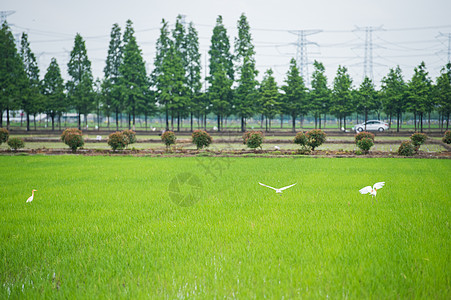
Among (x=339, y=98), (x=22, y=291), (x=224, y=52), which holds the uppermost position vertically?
(x=224, y=52)

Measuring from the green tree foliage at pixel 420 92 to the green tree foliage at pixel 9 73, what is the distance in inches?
1877

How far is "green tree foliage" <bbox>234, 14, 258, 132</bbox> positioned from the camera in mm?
44344

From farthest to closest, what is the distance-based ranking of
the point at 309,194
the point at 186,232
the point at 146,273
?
the point at 309,194 < the point at 186,232 < the point at 146,273

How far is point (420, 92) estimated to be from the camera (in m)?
39.1

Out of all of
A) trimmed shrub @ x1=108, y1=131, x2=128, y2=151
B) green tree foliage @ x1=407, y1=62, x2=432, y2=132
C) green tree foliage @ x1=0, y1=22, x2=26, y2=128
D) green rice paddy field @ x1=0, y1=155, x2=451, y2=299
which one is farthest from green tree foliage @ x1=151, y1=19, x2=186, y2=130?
green rice paddy field @ x1=0, y1=155, x2=451, y2=299

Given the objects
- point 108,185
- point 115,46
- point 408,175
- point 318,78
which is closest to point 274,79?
point 318,78

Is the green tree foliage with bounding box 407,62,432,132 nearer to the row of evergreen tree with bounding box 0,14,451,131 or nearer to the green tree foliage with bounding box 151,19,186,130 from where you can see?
the row of evergreen tree with bounding box 0,14,451,131

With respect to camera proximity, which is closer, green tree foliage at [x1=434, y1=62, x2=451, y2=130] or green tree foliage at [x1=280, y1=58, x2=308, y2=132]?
green tree foliage at [x1=434, y1=62, x2=451, y2=130]

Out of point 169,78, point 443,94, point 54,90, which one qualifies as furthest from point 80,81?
point 443,94

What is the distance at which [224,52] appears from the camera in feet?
155

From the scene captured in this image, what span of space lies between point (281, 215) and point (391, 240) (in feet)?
6.35

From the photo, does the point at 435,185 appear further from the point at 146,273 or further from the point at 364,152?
the point at 364,152

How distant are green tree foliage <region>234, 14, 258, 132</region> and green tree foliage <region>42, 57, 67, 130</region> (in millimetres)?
24921

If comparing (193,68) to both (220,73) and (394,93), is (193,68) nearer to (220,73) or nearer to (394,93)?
(220,73)
